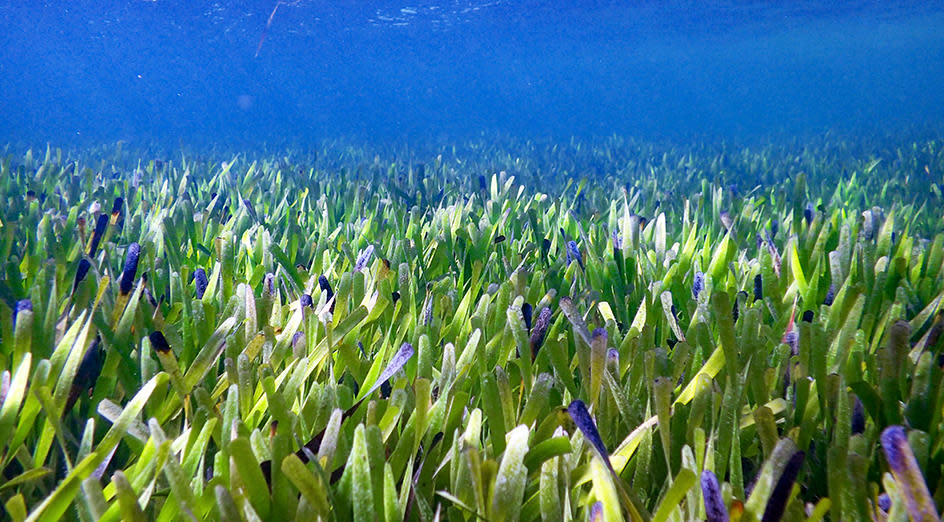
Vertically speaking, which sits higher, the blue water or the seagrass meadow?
the blue water

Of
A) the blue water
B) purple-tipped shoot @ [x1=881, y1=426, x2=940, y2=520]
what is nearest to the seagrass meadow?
purple-tipped shoot @ [x1=881, y1=426, x2=940, y2=520]

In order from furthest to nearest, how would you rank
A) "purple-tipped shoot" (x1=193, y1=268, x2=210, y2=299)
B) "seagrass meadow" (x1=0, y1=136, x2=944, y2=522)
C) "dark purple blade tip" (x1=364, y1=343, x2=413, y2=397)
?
"purple-tipped shoot" (x1=193, y1=268, x2=210, y2=299) < "dark purple blade tip" (x1=364, y1=343, x2=413, y2=397) < "seagrass meadow" (x1=0, y1=136, x2=944, y2=522)

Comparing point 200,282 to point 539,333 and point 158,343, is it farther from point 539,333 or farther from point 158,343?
point 539,333

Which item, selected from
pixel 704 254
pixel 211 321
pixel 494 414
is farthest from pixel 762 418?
pixel 704 254

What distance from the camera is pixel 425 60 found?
64312 millimetres

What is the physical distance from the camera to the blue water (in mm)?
31359

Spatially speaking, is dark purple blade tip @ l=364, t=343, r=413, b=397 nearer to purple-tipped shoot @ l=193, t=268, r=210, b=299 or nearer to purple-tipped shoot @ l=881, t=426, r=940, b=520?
purple-tipped shoot @ l=881, t=426, r=940, b=520

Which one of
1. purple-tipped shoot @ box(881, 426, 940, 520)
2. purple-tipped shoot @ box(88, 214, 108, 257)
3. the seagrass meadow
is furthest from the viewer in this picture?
purple-tipped shoot @ box(88, 214, 108, 257)

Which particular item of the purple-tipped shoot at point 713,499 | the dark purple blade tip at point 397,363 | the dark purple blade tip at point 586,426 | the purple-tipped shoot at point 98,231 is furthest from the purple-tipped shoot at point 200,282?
the purple-tipped shoot at point 713,499

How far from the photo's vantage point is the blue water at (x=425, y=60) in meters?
31.4

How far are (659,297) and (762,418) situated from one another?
2.53 feet

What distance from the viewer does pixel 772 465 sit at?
0.64 meters

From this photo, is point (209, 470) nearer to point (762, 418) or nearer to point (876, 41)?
point (762, 418)

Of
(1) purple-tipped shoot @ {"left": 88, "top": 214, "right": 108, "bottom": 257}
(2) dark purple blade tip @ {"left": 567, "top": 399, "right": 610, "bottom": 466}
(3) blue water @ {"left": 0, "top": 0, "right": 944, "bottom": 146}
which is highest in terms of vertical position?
(3) blue water @ {"left": 0, "top": 0, "right": 944, "bottom": 146}
